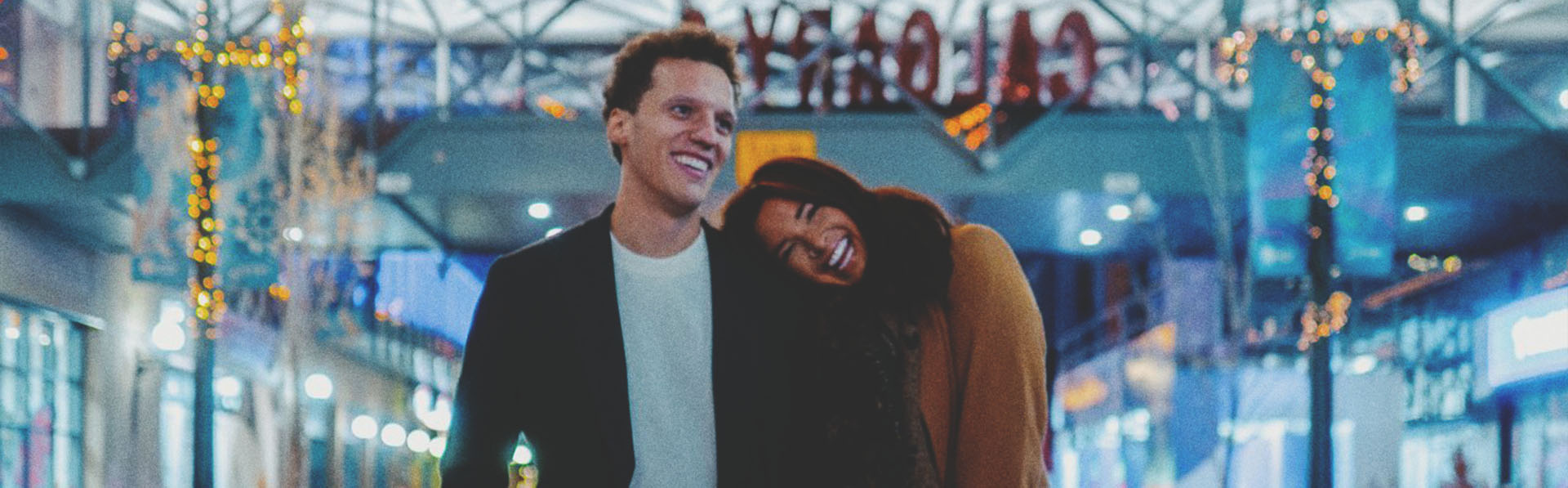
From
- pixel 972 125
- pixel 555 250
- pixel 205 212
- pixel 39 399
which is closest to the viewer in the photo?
pixel 555 250

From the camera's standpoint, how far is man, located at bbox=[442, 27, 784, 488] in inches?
112

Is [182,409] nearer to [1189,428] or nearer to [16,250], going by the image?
[16,250]

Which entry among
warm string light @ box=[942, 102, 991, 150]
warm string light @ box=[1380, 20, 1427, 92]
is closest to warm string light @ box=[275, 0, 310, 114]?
warm string light @ box=[942, 102, 991, 150]

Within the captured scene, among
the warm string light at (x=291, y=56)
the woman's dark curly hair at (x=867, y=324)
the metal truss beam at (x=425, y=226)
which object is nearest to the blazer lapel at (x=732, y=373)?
the woman's dark curly hair at (x=867, y=324)

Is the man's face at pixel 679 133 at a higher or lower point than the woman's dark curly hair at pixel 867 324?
higher

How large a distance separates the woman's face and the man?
0.11 m

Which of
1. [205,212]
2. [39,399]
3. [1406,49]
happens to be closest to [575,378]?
[205,212]

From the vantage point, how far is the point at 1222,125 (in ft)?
67.9

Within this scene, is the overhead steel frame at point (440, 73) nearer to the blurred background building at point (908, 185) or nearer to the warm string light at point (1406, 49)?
the blurred background building at point (908, 185)

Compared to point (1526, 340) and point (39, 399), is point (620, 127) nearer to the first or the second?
point (1526, 340)

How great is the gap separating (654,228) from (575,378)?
0.29 metres

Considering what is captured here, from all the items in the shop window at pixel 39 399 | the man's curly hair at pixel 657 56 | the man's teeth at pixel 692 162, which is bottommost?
the shop window at pixel 39 399

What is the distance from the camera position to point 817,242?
10.0 feet

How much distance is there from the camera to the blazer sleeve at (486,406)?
9.30 ft
